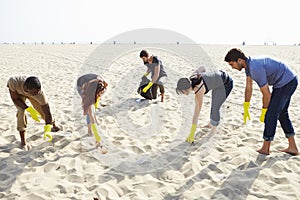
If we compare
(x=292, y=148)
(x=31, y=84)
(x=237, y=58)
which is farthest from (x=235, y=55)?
(x=31, y=84)

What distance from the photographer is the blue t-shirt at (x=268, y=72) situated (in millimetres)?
3100

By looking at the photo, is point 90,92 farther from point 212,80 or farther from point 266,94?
point 266,94

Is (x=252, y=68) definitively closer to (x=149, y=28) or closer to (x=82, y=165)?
(x=82, y=165)

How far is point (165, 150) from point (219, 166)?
910 mm

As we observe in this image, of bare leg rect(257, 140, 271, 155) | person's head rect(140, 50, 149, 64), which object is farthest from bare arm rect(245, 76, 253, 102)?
person's head rect(140, 50, 149, 64)

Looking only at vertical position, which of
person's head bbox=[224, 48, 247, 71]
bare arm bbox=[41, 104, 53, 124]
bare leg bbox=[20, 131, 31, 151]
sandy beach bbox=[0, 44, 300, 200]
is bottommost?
sandy beach bbox=[0, 44, 300, 200]

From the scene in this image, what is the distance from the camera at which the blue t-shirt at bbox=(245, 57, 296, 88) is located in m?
3.10

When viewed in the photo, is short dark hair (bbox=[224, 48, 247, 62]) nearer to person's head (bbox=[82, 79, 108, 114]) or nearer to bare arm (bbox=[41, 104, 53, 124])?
person's head (bbox=[82, 79, 108, 114])

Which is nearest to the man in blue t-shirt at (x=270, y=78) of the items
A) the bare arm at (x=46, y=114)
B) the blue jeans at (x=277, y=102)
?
the blue jeans at (x=277, y=102)

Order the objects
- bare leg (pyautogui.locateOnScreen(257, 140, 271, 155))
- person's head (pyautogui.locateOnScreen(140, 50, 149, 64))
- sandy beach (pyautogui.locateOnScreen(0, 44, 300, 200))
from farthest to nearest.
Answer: person's head (pyautogui.locateOnScreen(140, 50, 149, 64)), bare leg (pyautogui.locateOnScreen(257, 140, 271, 155)), sandy beach (pyautogui.locateOnScreen(0, 44, 300, 200))

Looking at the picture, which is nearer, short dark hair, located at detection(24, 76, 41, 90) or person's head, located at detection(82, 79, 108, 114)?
short dark hair, located at detection(24, 76, 41, 90)

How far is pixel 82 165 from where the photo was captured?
3.53m

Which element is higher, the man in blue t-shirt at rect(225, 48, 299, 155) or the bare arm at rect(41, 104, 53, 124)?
the man in blue t-shirt at rect(225, 48, 299, 155)

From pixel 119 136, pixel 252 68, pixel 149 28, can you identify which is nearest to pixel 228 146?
pixel 252 68
